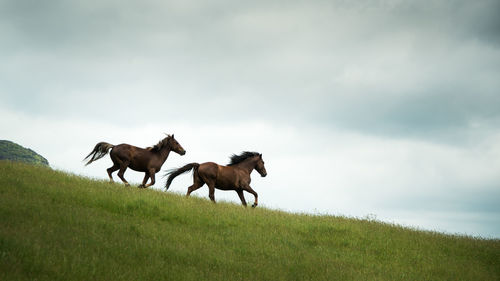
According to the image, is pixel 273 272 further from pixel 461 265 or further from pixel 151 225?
pixel 461 265

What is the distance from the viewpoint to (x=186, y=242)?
41.1 feet

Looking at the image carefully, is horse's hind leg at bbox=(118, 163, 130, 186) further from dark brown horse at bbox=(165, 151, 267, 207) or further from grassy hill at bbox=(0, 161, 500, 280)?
dark brown horse at bbox=(165, 151, 267, 207)

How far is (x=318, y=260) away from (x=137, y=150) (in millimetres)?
9680

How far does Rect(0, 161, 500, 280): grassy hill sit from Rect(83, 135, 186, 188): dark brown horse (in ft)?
3.30

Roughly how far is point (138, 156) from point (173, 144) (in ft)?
5.47

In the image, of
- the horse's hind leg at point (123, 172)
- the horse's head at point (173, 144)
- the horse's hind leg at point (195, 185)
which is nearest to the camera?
the horse's hind leg at point (123, 172)

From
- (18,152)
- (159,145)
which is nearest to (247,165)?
(159,145)

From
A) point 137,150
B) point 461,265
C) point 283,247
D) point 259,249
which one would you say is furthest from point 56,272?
point 461,265

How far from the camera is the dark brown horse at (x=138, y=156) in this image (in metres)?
18.8

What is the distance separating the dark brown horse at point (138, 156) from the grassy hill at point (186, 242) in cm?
101

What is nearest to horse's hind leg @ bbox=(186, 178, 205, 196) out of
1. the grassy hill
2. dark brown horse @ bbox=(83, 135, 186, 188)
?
the grassy hill

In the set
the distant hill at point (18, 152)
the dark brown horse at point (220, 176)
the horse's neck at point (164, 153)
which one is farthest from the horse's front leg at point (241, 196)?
the distant hill at point (18, 152)

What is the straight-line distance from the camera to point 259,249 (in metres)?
13.1

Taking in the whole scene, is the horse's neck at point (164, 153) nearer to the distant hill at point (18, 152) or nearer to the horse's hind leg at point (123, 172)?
the horse's hind leg at point (123, 172)
